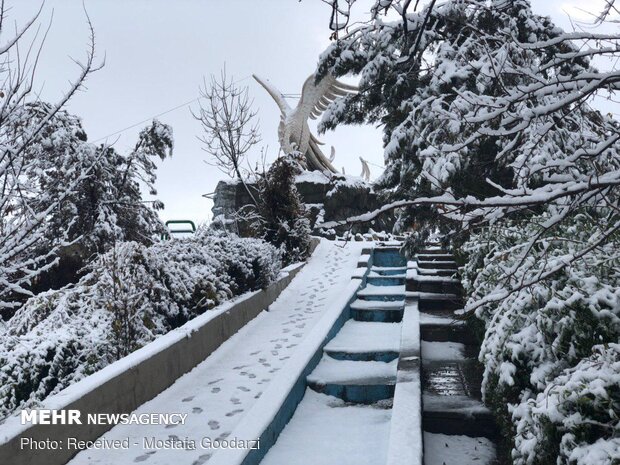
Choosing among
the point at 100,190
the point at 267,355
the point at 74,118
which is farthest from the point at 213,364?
the point at 74,118

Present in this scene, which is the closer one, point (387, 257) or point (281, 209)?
point (281, 209)

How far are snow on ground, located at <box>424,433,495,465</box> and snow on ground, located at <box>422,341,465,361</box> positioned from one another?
5.35 ft

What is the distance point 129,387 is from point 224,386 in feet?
3.35

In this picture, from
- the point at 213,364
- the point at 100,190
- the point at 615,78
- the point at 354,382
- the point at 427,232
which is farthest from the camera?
the point at 100,190

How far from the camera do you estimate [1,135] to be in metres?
3.57

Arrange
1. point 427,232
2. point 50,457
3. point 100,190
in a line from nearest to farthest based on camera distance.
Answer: point 50,457, point 427,232, point 100,190

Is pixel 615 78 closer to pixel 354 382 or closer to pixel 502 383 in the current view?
pixel 502 383

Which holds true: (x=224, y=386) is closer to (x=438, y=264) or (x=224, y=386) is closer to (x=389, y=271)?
(x=438, y=264)

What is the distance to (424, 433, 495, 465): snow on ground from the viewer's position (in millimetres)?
3473

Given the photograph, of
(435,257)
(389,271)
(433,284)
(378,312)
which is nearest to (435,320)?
(378,312)

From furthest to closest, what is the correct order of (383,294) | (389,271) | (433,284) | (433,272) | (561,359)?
(389,271) → (433,272) → (383,294) → (433,284) → (561,359)

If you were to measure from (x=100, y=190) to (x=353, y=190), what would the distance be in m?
11.2

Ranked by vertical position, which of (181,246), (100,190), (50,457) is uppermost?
(100,190)

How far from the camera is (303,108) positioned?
21.7m
